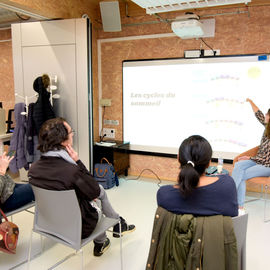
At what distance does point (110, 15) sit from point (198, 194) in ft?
10.7

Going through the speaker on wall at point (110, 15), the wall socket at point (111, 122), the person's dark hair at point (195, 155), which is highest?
the speaker on wall at point (110, 15)

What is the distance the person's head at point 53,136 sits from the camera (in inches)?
80.4

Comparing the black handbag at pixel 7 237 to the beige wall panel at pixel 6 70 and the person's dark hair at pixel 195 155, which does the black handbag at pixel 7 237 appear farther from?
the beige wall panel at pixel 6 70

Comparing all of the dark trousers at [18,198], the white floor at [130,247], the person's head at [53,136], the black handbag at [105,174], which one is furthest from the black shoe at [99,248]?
the black handbag at [105,174]

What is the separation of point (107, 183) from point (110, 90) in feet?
5.01

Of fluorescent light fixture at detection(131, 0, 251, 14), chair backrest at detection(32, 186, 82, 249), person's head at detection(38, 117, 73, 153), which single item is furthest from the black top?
fluorescent light fixture at detection(131, 0, 251, 14)

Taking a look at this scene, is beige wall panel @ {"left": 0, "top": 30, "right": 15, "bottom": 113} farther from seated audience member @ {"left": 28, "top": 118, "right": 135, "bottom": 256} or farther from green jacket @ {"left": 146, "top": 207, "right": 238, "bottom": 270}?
green jacket @ {"left": 146, "top": 207, "right": 238, "bottom": 270}

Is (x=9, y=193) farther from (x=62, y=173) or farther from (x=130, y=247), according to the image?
(x=130, y=247)

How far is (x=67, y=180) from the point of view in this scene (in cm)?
186

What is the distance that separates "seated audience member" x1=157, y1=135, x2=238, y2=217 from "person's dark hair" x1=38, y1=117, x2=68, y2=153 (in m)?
0.94

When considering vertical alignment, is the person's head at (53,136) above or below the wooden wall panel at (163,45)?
below

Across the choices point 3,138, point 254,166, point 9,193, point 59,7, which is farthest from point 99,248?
point 59,7

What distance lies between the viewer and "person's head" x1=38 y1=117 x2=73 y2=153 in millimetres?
2041

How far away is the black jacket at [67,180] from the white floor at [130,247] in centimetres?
57
